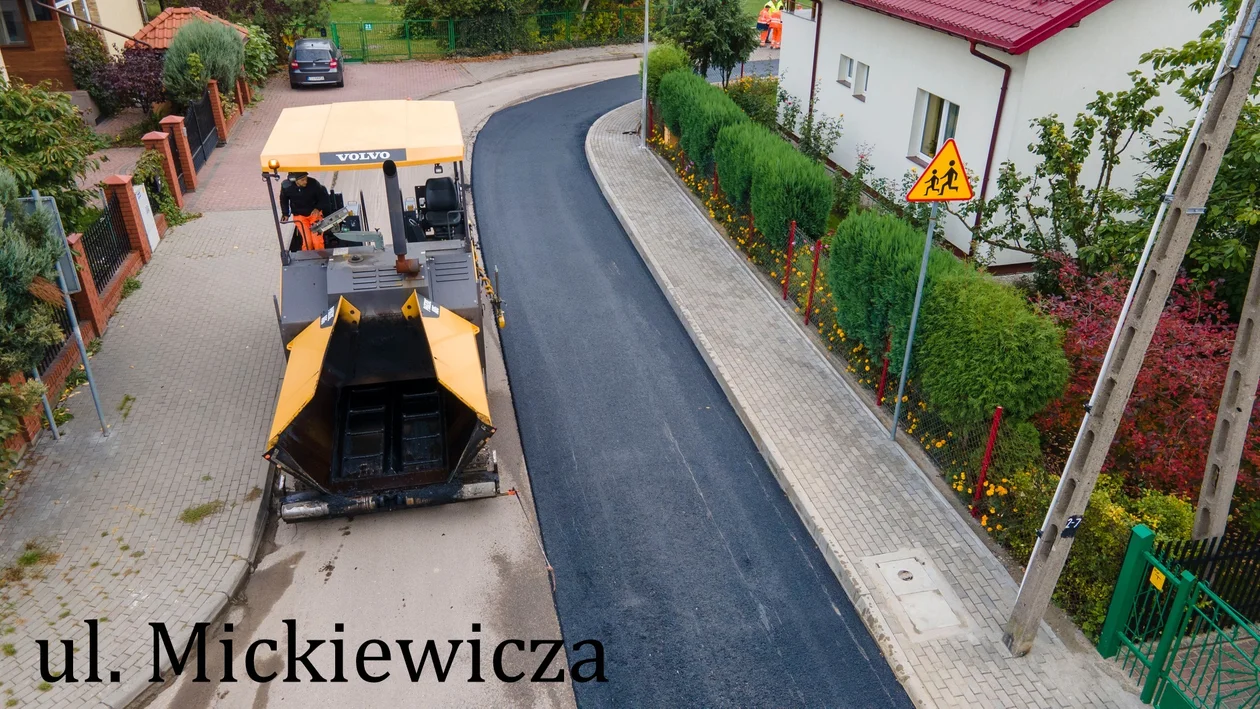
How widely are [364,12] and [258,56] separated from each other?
12226mm

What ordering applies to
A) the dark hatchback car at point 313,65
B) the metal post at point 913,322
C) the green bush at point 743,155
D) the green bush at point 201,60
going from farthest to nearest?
the dark hatchback car at point 313,65 < the green bush at point 201,60 < the green bush at point 743,155 < the metal post at point 913,322

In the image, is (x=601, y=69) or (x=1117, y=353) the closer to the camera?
(x=1117, y=353)

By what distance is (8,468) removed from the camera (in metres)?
8.10

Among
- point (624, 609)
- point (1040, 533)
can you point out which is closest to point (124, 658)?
point (624, 609)

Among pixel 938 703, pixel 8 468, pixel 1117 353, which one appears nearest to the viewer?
pixel 1117 353

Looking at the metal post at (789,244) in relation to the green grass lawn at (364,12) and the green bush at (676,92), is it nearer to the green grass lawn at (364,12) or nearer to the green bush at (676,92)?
the green bush at (676,92)

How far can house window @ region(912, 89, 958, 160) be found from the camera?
14.4m

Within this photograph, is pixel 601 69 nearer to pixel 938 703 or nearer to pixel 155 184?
pixel 155 184

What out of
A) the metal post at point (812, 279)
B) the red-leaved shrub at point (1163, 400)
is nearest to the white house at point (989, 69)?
the metal post at point (812, 279)

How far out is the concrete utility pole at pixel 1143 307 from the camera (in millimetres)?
5699

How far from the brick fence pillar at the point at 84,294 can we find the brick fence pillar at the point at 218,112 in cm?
961

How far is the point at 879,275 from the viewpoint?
10.1 m

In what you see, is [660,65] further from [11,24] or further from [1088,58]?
[11,24]

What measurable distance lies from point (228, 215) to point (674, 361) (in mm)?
9890
